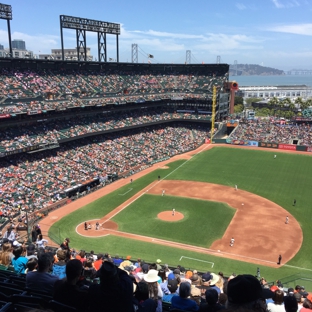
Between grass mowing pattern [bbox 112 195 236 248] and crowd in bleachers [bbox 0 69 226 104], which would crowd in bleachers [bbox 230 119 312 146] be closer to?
crowd in bleachers [bbox 0 69 226 104]

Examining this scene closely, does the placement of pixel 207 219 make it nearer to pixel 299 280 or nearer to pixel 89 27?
pixel 299 280

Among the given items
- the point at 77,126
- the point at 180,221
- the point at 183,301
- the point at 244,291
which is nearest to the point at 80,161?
the point at 77,126

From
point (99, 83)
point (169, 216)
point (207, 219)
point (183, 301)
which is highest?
point (99, 83)

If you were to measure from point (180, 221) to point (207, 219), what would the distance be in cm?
289

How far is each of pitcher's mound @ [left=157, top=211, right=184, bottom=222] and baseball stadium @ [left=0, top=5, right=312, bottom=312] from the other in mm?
154

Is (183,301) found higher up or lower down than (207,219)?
higher up

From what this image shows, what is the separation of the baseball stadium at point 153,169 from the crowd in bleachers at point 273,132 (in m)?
0.38

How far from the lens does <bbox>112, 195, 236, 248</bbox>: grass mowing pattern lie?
101ft

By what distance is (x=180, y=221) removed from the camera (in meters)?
33.8

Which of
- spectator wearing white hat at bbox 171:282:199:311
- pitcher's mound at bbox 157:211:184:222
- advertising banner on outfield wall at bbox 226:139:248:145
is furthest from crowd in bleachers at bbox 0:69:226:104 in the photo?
spectator wearing white hat at bbox 171:282:199:311

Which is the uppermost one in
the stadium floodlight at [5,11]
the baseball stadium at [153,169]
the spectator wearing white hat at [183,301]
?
the stadium floodlight at [5,11]

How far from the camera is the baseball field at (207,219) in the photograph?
26844mm

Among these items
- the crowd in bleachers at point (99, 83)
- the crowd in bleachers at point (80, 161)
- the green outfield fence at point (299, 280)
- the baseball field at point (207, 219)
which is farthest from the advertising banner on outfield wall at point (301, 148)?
the green outfield fence at point (299, 280)

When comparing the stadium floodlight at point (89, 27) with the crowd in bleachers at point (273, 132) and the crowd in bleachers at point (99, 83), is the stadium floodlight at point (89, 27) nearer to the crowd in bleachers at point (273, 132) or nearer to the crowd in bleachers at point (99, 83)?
the crowd in bleachers at point (99, 83)
